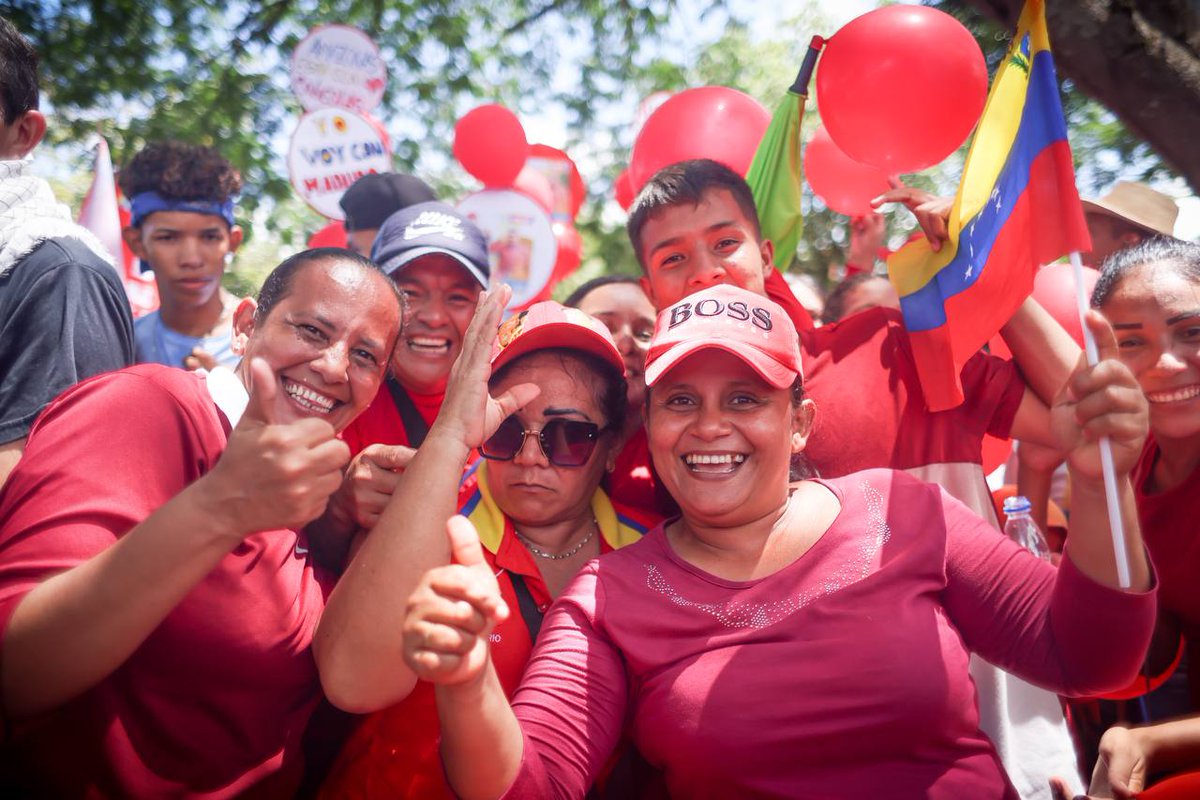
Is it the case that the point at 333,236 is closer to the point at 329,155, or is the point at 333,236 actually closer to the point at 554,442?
the point at 329,155

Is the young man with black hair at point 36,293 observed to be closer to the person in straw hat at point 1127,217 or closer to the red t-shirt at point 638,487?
the red t-shirt at point 638,487

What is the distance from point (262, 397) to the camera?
157cm

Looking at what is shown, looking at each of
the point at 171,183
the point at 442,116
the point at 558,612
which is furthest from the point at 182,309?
the point at 442,116

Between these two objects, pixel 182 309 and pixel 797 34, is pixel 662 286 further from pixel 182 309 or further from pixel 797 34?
pixel 797 34

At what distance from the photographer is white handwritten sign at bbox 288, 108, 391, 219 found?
5.96m

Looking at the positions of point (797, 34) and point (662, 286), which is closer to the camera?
point (662, 286)

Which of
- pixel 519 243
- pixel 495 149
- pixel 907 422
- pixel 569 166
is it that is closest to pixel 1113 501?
pixel 907 422

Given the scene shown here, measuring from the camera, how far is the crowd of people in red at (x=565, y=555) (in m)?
1.59

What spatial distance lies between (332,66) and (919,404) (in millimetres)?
5652

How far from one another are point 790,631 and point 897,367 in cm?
122

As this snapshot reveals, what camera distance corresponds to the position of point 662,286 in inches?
124

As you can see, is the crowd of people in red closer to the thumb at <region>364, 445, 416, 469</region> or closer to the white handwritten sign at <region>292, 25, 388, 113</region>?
the thumb at <region>364, 445, 416, 469</region>

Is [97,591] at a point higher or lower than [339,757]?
higher

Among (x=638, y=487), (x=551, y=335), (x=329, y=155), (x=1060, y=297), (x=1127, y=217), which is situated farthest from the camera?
(x=329, y=155)
